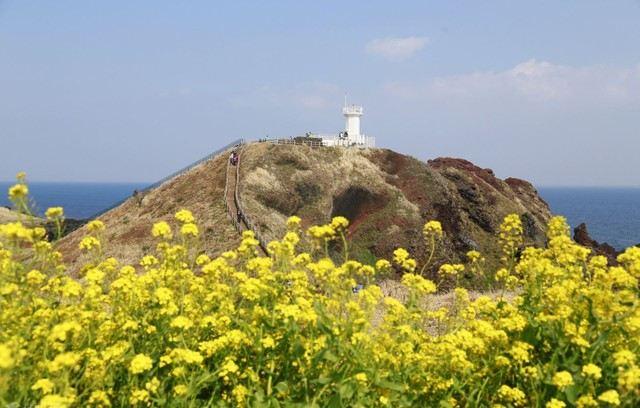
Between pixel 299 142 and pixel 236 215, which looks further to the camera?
pixel 299 142

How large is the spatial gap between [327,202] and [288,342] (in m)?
37.4

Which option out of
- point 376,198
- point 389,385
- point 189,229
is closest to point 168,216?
point 376,198

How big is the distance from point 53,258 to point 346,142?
162ft

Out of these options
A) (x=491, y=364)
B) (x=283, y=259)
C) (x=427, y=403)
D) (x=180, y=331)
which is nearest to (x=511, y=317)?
(x=491, y=364)

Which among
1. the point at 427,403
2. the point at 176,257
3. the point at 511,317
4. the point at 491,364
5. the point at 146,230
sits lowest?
the point at 146,230

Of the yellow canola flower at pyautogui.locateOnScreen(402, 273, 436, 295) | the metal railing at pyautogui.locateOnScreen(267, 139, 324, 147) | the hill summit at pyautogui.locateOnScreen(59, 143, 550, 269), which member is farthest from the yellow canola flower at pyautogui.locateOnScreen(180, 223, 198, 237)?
the metal railing at pyautogui.locateOnScreen(267, 139, 324, 147)

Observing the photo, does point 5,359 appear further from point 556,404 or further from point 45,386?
point 556,404

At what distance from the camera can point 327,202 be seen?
42.9 meters

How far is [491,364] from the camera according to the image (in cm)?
586

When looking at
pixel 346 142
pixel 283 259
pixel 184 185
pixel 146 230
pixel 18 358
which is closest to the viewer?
pixel 18 358

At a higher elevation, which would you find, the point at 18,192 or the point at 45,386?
the point at 18,192

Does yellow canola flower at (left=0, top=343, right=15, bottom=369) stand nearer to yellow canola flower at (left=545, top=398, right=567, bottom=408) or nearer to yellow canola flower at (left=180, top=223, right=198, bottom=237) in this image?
yellow canola flower at (left=180, top=223, right=198, bottom=237)

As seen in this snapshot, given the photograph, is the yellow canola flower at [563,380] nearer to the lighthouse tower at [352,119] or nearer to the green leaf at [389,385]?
the green leaf at [389,385]

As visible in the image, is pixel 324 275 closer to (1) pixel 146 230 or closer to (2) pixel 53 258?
(2) pixel 53 258
